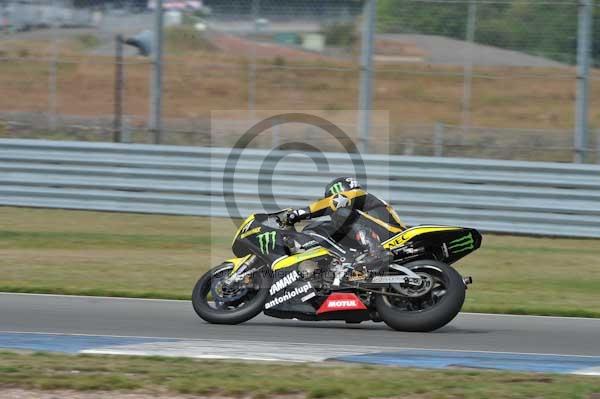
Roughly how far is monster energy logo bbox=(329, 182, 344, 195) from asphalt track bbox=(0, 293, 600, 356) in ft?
4.03

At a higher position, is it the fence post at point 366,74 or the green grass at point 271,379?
the fence post at point 366,74

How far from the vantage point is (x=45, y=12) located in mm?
17859

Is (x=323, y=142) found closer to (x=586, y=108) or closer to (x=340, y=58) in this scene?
(x=340, y=58)

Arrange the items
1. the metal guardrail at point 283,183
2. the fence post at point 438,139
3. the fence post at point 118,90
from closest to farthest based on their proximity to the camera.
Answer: the metal guardrail at point 283,183, the fence post at point 438,139, the fence post at point 118,90

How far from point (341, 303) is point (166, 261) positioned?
15.5 ft

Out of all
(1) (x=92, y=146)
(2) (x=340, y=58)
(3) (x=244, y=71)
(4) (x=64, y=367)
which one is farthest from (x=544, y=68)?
(4) (x=64, y=367)

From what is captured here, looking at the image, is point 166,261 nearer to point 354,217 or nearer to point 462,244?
point 354,217

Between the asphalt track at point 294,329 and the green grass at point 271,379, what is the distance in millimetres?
1192

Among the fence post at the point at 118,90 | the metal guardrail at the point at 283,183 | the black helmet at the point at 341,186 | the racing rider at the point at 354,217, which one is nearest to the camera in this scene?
the racing rider at the point at 354,217

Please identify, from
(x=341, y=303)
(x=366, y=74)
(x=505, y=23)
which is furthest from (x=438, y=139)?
(x=341, y=303)

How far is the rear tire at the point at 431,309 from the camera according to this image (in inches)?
341

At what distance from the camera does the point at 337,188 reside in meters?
9.27

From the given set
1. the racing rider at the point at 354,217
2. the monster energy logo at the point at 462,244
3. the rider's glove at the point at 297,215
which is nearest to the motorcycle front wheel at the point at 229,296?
the rider's glove at the point at 297,215

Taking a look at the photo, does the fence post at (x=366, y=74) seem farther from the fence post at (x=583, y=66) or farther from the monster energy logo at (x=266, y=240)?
the monster energy logo at (x=266, y=240)
